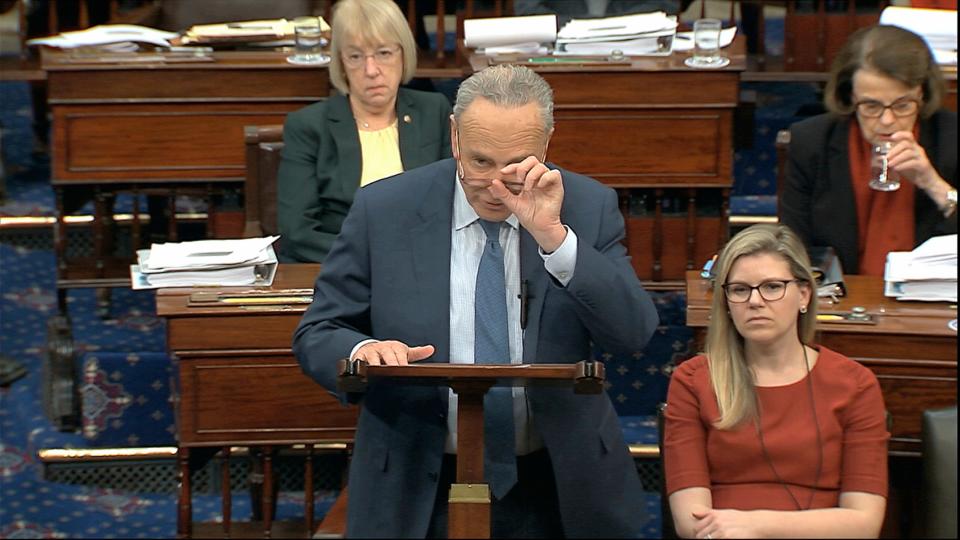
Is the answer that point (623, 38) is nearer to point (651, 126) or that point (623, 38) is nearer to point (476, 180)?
point (651, 126)

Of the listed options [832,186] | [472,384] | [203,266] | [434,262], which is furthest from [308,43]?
[472,384]

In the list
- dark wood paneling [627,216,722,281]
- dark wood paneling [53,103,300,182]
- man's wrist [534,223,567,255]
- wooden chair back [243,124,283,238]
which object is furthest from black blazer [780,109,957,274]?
dark wood paneling [53,103,300,182]

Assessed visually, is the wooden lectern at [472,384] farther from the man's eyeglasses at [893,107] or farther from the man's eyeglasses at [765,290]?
the man's eyeglasses at [893,107]

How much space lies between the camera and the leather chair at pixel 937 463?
2.44 meters

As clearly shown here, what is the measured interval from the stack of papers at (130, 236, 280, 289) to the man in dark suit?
92cm

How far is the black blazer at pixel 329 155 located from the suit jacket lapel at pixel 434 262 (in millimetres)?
1334

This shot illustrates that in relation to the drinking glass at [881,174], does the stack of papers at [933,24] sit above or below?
above

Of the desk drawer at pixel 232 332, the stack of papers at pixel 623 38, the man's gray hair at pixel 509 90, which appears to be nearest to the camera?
the man's gray hair at pixel 509 90

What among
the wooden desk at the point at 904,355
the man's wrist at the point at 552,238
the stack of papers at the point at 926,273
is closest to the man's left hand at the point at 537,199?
the man's wrist at the point at 552,238

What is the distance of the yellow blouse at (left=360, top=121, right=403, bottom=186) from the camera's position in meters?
3.64

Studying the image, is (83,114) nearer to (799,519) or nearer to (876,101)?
(876,101)

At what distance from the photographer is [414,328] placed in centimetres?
223

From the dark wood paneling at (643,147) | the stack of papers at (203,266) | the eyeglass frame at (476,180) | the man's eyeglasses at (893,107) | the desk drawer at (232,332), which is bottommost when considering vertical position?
the desk drawer at (232,332)

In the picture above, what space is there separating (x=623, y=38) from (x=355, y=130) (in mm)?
Answer: 909
